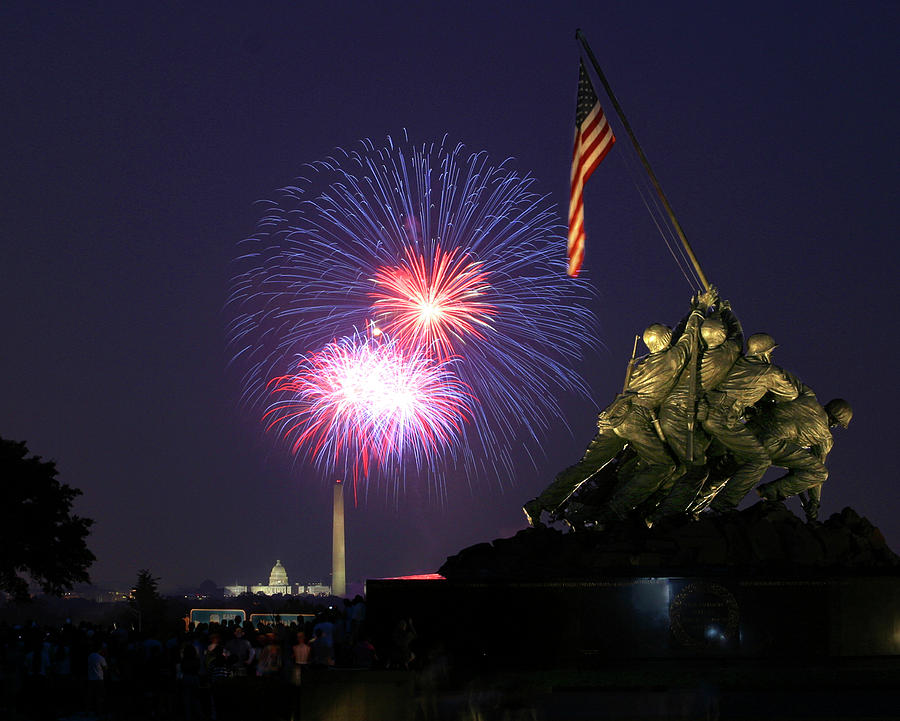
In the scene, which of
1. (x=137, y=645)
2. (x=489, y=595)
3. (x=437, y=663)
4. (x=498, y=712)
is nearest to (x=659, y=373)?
(x=489, y=595)

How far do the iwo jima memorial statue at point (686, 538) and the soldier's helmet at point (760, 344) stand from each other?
0.02 m

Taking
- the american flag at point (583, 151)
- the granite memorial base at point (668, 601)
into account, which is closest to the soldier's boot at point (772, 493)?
the granite memorial base at point (668, 601)

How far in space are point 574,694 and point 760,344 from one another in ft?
20.6

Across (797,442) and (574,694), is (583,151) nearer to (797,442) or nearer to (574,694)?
(797,442)

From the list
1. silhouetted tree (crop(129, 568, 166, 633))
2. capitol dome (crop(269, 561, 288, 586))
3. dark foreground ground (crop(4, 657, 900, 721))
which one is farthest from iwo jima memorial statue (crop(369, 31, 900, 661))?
capitol dome (crop(269, 561, 288, 586))

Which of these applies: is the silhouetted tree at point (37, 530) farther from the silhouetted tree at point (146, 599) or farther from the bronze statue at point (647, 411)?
the silhouetted tree at point (146, 599)

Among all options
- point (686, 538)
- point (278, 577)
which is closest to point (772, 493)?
point (686, 538)

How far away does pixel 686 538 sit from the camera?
16281 mm

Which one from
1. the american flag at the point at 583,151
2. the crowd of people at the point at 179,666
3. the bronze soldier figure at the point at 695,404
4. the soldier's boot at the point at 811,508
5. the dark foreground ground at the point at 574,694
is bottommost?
the dark foreground ground at the point at 574,694

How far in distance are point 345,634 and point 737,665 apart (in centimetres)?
605

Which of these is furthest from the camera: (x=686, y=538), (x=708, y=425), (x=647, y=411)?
(x=647, y=411)

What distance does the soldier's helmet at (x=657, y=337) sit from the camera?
59.3ft

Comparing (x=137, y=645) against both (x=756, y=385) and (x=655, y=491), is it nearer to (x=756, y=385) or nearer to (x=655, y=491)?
(x=655, y=491)

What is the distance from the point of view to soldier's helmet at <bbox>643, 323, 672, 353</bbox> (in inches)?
711
